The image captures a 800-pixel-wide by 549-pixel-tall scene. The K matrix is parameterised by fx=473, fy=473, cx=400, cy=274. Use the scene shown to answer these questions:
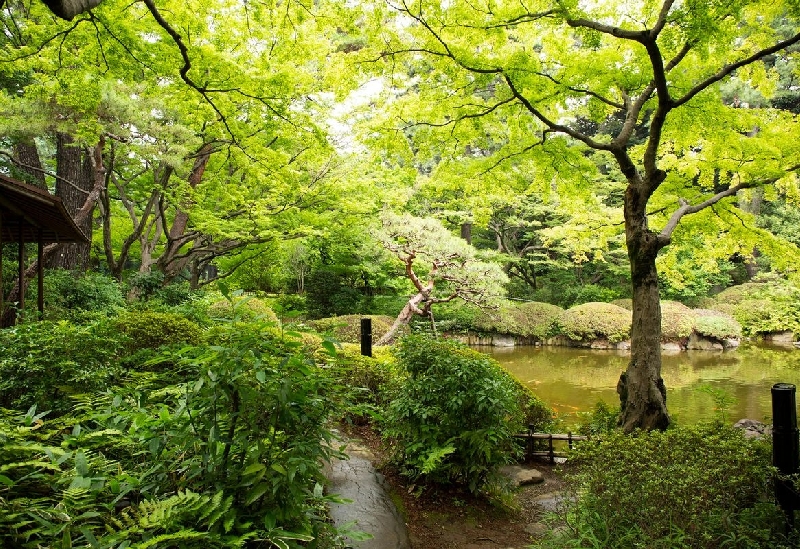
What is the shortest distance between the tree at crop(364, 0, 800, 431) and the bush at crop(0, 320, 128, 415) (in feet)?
14.5

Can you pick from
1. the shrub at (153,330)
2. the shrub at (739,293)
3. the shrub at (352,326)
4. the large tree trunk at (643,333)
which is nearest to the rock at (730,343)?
the shrub at (739,293)

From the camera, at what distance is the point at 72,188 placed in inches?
411

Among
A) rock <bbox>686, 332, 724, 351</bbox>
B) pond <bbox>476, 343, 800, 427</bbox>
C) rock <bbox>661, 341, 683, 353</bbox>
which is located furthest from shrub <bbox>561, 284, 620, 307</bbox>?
pond <bbox>476, 343, 800, 427</bbox>

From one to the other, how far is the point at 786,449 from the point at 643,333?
2.48 metres

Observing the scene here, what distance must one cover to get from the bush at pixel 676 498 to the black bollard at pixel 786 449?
79 mm

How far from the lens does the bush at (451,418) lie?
13.3ft

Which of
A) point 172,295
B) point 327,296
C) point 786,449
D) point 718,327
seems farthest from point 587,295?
point 786,449

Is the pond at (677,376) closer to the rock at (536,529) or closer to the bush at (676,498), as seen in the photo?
the rock at (536,529)

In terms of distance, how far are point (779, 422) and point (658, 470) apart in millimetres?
848

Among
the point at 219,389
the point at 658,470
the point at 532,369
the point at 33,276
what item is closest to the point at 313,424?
the point at 219,389

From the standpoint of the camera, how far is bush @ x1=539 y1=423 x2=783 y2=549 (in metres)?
2.79

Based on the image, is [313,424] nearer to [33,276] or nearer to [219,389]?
[219,389]

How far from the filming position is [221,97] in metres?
6.30

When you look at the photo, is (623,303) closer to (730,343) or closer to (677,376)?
(730,343)
